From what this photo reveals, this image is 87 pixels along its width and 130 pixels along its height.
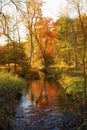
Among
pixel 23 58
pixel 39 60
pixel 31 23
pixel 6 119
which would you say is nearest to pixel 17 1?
pixel 6 119

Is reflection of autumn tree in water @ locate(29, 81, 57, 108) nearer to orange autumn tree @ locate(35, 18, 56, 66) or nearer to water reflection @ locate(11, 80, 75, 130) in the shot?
water reflection @ locate(11, 80, 75, 130)

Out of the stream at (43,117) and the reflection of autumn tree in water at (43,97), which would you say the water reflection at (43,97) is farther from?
the stream at (43,117)

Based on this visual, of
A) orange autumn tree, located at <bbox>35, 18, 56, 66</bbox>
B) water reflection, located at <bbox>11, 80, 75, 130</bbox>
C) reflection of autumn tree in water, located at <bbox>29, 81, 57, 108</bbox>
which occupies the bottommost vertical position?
reflection of autumn tree in water, located at <bbox>29, 81, 57, 108</bbox>

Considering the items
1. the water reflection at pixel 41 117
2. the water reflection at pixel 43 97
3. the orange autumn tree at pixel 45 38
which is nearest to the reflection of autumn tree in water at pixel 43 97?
the water reflection at pixel 43 97

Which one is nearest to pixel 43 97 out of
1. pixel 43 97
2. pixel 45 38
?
pixel 43 97

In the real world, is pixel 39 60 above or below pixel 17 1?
below

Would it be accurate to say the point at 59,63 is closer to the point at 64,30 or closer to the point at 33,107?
the point at 64,30

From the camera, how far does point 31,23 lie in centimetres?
3338

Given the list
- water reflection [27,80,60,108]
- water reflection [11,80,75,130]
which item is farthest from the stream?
water reflection [27,80,60,108]

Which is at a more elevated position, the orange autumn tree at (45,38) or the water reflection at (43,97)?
the orange autumn tree at (45,38)

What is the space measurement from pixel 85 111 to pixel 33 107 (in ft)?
16.4

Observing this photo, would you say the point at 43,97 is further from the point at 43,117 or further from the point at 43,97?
the point at 43,117

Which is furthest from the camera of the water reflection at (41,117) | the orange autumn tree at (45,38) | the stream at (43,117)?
the orange autumn tree at (45,38)

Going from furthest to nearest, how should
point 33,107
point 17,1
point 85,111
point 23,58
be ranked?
point 23,58, point 33,107, point 17,1, point 85,111
